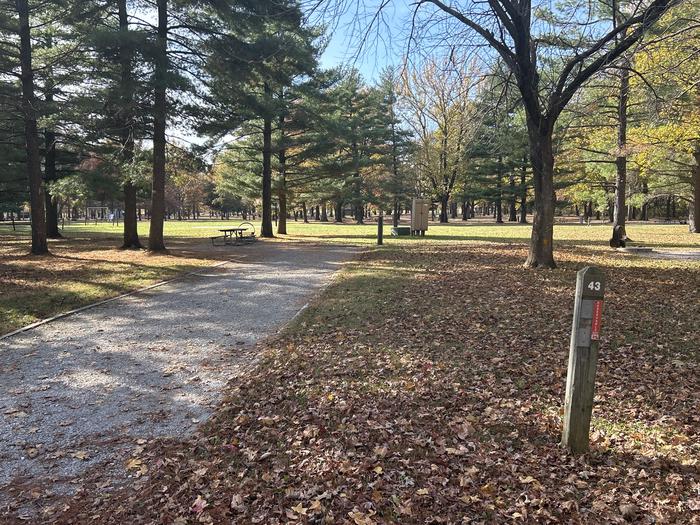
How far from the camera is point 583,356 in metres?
3.08

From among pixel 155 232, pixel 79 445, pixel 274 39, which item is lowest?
pixel 79 445

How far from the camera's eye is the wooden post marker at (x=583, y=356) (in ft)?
9.77

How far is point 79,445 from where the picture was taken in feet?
11.5

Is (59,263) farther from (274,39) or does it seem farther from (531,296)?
(531,296)

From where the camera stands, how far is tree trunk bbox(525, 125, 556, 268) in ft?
34.4

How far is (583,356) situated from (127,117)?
48.0 ft

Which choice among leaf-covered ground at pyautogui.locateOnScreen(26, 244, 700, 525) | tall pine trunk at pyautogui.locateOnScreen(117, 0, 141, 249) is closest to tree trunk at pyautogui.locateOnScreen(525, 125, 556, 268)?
leaf-covered ground at pyautogui.locateOnScreen(26, 244, 700, 525)

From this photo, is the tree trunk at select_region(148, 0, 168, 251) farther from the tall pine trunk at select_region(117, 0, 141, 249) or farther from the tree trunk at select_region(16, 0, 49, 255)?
the tree trunk at select_region(16, 0, 49, 255)

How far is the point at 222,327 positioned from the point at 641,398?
518 cm

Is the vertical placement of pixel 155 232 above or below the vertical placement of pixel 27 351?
above

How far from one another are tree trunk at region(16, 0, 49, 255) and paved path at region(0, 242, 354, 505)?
7595 millimetres

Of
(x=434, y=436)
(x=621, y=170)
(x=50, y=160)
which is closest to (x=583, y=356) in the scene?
(x=434, y=436)

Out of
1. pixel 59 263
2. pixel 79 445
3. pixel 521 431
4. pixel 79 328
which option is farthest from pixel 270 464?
pixel 59 263

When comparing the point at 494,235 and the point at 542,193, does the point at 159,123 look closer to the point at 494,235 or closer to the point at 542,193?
the point at 542,193
